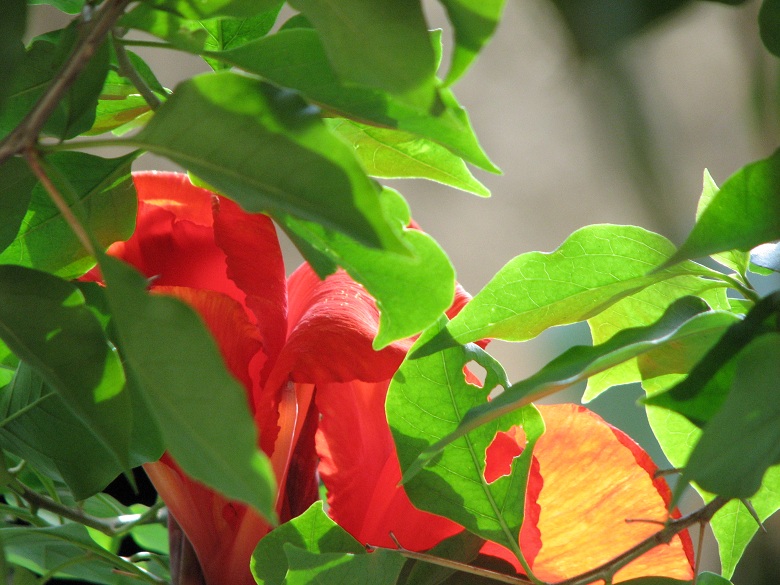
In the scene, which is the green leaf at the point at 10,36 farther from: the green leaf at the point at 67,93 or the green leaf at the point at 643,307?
the green leaf at the point at 643,307

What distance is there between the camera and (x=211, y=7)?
0.19m

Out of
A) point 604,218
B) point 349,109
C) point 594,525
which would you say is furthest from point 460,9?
point 604,218

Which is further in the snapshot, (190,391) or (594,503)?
(594,503)

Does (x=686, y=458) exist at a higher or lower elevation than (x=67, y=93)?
lower

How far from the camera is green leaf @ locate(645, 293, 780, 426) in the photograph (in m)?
0.18

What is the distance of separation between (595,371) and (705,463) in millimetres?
27

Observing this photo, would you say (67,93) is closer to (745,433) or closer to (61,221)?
(61,221)

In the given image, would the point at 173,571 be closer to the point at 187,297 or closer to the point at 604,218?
the point at 187,297

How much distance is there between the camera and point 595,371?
0.57ft

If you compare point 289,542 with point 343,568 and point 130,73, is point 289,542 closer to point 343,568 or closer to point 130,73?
point 343,568

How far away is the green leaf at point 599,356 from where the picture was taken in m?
0.17

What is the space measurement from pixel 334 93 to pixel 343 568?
0.37 ft

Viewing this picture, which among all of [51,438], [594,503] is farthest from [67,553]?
[594,503]

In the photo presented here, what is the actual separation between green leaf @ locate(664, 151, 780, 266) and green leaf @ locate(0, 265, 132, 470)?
12 cm
